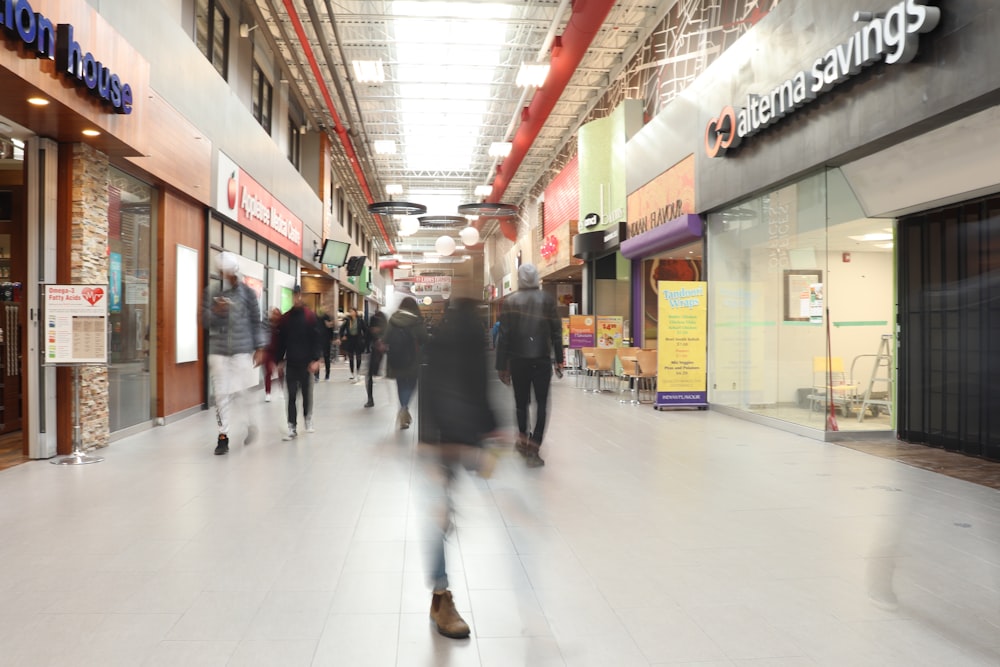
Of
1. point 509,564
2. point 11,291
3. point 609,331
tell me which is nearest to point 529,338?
point 509,564

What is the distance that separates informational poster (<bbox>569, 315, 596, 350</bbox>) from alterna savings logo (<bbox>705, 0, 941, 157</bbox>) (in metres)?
7.17

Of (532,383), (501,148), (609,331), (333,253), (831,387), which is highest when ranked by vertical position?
(501,148)

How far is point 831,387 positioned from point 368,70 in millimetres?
9250

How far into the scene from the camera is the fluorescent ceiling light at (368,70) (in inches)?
462

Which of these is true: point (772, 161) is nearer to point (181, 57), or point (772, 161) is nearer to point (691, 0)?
point (691, 0)

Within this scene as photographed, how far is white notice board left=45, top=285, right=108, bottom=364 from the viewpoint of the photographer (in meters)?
5.48

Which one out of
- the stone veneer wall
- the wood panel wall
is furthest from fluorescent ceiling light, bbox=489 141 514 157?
the stone veneer wall

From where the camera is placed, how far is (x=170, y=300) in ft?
26.2

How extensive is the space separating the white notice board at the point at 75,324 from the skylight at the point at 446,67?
814 centimetres

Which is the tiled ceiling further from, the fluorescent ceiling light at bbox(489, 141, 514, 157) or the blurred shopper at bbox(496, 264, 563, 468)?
the blurred shopper at bbox(496, 264, 563, 468)

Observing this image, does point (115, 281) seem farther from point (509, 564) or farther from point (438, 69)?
point (438, 69)

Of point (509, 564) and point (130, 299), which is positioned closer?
point (509, 564)

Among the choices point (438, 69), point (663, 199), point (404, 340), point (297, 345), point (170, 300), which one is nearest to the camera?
point (404, 340)

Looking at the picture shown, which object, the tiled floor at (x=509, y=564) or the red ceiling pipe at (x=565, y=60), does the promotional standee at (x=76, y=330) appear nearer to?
the tiled floor at (x=509, y=564)
